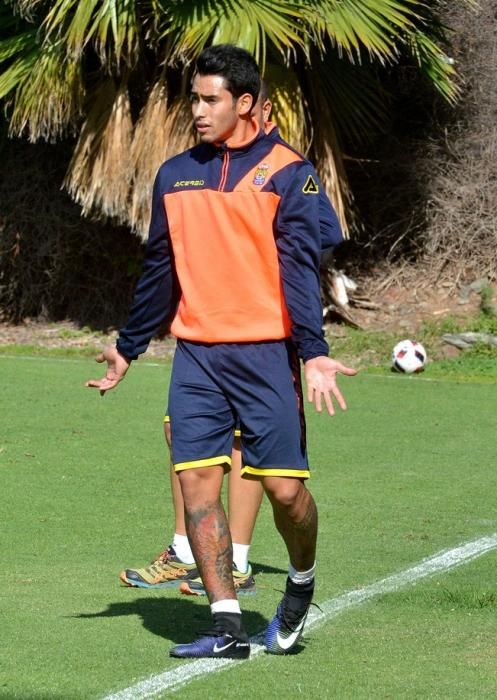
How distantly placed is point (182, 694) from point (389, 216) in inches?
608

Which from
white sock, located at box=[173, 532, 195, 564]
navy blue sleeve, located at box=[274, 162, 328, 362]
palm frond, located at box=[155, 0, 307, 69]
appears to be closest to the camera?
navy blue sleeve, located at box=[274, 162, 328, 362]

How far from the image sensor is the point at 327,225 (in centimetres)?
509

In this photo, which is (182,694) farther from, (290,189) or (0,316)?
(0,316)

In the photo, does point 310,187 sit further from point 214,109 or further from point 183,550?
point 183,550

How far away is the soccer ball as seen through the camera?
48.7ft

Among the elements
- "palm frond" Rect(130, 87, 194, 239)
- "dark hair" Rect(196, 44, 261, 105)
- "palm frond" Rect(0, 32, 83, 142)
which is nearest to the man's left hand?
"dark hair" Rect(196, 44, 261, 105)

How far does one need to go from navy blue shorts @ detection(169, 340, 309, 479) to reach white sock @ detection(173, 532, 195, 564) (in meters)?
1.43

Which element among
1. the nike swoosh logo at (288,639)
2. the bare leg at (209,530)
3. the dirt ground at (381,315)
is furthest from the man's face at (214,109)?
the dirt ground at (381,315)

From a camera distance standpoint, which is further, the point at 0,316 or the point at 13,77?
the point at 0,316

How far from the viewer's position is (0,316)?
19.6 m

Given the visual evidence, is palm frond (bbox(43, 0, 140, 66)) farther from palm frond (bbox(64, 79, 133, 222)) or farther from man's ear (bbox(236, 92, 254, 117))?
man's ear (bbox(236, 92, 254, 117))

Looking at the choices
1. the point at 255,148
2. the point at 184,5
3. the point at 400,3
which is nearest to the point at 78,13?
the point at 184,5

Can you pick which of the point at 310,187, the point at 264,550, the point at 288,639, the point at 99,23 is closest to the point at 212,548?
the point at 288,639

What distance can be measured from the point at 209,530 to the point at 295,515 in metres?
0.32
